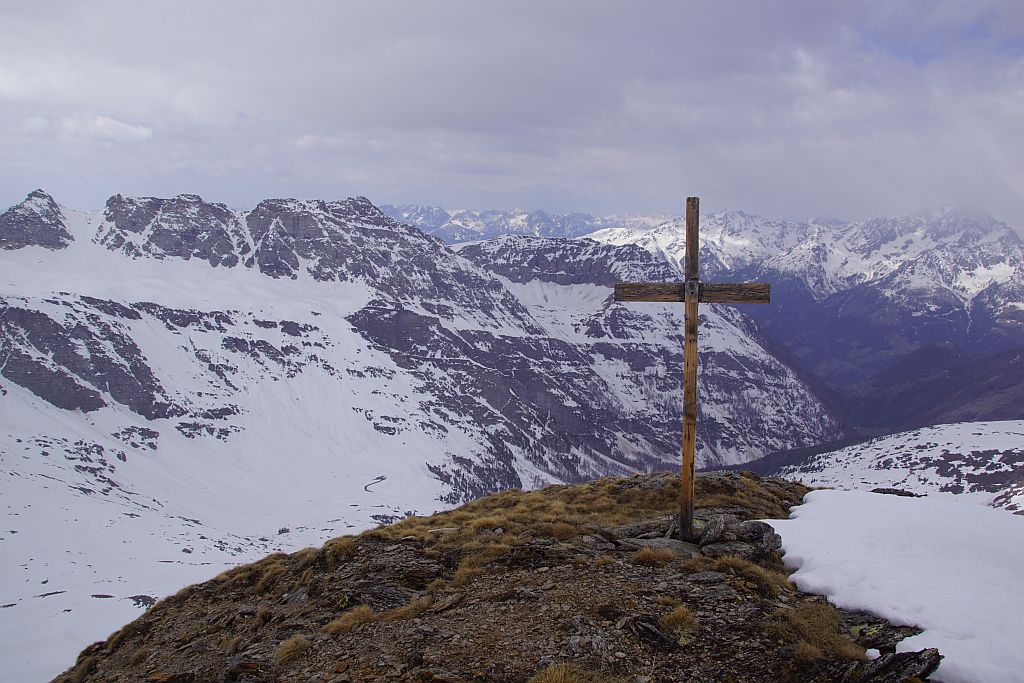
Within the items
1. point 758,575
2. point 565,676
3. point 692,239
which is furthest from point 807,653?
point 692,239

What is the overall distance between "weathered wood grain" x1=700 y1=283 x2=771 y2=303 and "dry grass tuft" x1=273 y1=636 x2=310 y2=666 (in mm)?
13633

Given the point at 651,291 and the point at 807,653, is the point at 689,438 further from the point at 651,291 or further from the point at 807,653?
the point at 807,653

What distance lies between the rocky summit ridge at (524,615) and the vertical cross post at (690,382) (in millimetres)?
853

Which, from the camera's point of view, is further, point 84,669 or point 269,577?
point 269,577

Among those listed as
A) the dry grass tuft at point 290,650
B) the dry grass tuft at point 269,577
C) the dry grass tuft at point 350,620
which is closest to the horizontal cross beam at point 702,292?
the dry grass tuft at point 350,620

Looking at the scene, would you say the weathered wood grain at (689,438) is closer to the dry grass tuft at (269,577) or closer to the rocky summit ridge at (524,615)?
the rocky summit ridge at (524,615)

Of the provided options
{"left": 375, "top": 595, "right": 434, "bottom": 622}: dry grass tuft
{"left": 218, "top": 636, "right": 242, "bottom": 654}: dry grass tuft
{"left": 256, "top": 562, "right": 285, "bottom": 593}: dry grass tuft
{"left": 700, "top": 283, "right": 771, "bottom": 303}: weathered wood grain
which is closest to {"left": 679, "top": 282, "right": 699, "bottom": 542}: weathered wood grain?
{"left": 700, "top": 283, "right": 771, "bottom": 303}: weathered wood grain

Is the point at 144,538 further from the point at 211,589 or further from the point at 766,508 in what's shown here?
the point at 766,508

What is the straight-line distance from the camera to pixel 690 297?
700 inches

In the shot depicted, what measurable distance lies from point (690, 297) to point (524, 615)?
384 inches

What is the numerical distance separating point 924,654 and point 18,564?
7344 inches

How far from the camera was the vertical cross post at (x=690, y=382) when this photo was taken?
56.7ft

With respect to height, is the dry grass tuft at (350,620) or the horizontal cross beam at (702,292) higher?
the horizontal cross beam at (702,292)

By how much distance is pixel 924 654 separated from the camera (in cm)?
1002
